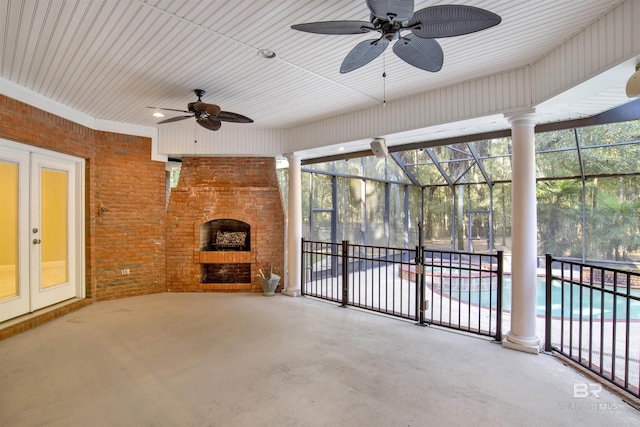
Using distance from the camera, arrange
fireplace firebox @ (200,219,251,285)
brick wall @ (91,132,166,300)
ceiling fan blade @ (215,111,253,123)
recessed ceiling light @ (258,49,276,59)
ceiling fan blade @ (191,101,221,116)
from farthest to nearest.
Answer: fireplace firebox @ (200,219,251,285), brick wall @ (91,132,166,300), ceiling fan blade @ (215,111,253,123), ceiling fan blade @ (191,101,221,116), recessed ceiling light @ (258,49,276,59)

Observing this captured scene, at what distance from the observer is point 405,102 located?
4641 mm

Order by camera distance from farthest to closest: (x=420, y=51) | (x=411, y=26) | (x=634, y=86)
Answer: (x=420, y=51), (x=634, y=86), (x=411, y=26)

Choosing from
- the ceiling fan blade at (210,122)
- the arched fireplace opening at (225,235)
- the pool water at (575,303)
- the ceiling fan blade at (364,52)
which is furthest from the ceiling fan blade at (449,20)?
the arched fireplace opening at (225,235)

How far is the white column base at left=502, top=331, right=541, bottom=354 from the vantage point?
11.8 feet

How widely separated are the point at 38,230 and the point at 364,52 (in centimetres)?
497

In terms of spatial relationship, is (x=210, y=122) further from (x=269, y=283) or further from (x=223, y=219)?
(x=269, y=283)

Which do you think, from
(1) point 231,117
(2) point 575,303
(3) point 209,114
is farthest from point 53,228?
(2) point 575,303

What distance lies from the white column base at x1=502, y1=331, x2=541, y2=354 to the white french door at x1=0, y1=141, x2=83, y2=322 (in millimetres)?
6045

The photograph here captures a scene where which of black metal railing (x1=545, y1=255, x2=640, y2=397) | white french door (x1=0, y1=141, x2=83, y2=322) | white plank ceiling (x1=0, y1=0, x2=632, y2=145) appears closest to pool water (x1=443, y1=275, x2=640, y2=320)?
black metal railing (x1=545, y1=255, x2=640, y2=397)

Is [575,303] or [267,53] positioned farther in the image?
[575,303]

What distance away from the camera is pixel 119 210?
5.76 meters

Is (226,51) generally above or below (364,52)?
above

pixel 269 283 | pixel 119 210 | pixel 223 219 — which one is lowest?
pixel 269 283

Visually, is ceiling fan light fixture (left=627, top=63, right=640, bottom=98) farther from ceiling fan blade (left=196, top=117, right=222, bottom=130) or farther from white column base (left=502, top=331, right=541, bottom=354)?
ceiling fan blade (left=196, top=117, right=222, bottom=130)
